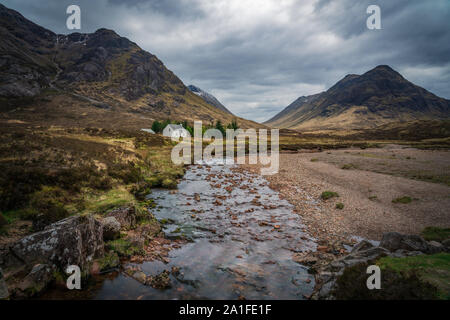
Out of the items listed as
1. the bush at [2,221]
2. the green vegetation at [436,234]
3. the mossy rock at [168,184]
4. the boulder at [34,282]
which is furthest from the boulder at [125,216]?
the green vegetation at [436,234]

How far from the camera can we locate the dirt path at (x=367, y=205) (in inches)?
658

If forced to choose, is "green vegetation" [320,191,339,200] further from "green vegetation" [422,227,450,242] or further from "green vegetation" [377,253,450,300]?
"green vegetation" [377,253,450,300]

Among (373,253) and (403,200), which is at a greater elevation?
(403,200)

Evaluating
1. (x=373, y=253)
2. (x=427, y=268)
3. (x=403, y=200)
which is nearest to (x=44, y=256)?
(x=373, y=253)

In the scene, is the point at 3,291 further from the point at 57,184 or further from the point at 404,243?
the point at 404,243

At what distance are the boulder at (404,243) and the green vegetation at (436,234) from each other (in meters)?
4.09

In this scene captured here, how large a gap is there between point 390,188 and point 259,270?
72.6ft

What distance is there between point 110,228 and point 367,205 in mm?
22712

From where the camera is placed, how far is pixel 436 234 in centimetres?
1433

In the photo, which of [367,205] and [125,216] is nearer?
[125,216]

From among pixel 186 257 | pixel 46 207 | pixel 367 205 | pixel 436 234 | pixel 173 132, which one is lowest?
pixel 186 257

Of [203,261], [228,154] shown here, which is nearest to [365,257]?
[203,261]

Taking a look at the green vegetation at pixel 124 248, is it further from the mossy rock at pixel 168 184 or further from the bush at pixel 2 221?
the mossy rock at pixel 168 184
